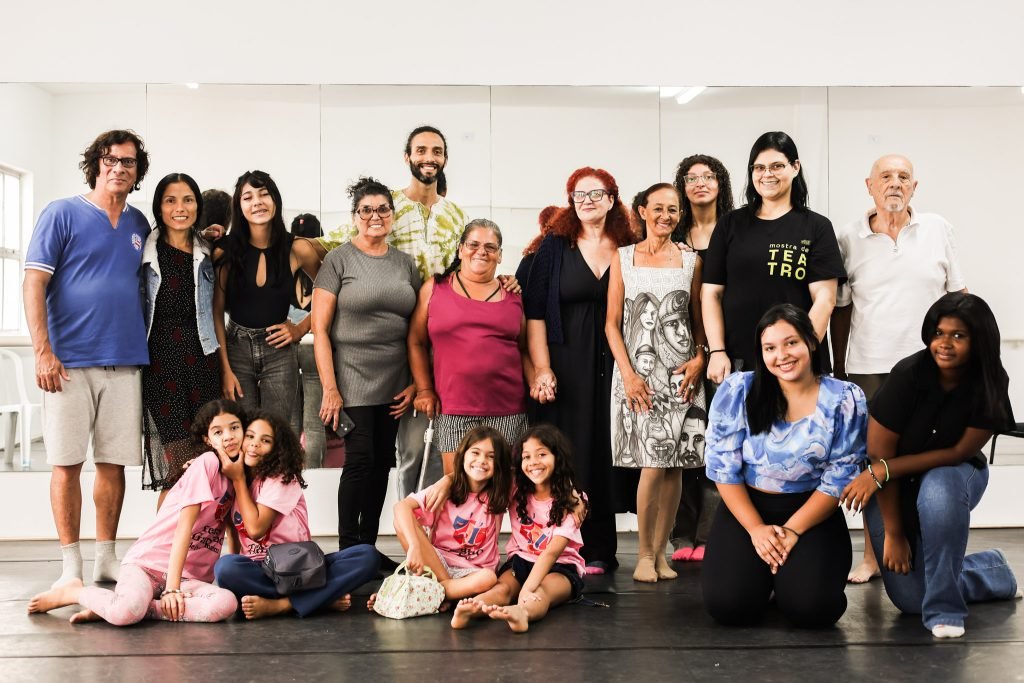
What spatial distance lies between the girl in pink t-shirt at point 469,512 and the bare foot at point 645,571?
660 millimetres

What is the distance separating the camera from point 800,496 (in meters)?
3.47

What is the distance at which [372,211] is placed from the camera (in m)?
4.30

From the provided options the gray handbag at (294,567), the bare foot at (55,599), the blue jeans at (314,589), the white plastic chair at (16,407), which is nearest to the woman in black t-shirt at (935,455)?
the blue jeans at (314,589)

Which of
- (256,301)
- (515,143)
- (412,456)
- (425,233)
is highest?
(515,143)

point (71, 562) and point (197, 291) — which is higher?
point (197, 291)

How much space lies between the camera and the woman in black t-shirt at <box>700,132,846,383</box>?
4059 mm

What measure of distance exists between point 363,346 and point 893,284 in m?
2.16

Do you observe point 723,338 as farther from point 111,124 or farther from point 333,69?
point 111,124

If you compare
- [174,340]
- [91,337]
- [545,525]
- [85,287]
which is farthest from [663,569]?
[85,287]

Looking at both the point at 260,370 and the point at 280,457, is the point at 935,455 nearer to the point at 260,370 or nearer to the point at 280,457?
the point at 280,457

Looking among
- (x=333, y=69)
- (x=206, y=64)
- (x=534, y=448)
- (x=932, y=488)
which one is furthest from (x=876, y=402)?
(x=206, y=64)

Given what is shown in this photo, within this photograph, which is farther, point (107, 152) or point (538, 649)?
point (107, 152)

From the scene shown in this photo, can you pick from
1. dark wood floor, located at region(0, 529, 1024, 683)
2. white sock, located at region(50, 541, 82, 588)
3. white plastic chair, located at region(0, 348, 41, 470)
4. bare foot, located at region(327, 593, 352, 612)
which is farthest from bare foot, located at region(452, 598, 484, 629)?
white plastic chair, located at region(0, 348, 41, 470)

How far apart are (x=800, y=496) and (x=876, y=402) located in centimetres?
41
